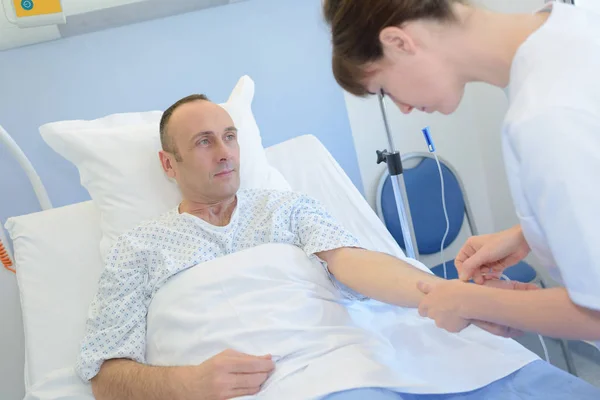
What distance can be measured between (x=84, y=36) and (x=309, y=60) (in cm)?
86

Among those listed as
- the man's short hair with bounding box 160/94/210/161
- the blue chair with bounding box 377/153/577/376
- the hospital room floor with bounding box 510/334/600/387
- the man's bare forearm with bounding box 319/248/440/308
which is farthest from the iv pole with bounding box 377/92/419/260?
the hospital room floor with bounding box 510/334/600/387

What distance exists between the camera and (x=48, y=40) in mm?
2105

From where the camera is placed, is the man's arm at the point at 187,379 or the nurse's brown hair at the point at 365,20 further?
the man's arm at the point at 187,379

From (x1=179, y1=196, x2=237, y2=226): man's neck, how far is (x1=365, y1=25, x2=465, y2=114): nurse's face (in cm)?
77

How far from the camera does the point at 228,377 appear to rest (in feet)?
4.02

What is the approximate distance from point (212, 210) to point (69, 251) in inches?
18.0

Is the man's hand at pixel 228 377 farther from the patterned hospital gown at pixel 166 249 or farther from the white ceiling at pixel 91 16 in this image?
the white ceiling at pixel 91 16

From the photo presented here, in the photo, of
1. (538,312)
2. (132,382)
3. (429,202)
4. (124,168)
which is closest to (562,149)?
(538,312)

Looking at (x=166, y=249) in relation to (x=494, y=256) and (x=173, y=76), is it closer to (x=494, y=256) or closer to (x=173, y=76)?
(x=494, y=256)

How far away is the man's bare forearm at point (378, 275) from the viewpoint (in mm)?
1339

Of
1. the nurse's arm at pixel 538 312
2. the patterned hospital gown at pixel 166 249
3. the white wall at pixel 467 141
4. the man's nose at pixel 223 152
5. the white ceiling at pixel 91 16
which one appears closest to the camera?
the nurse's arm at pixel 538 312

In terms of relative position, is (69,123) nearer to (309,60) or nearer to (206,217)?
(206,217)

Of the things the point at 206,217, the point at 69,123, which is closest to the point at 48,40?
the point at 69,123

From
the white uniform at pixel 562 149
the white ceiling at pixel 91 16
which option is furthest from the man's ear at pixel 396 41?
the white ceiling at pixel 91 16
